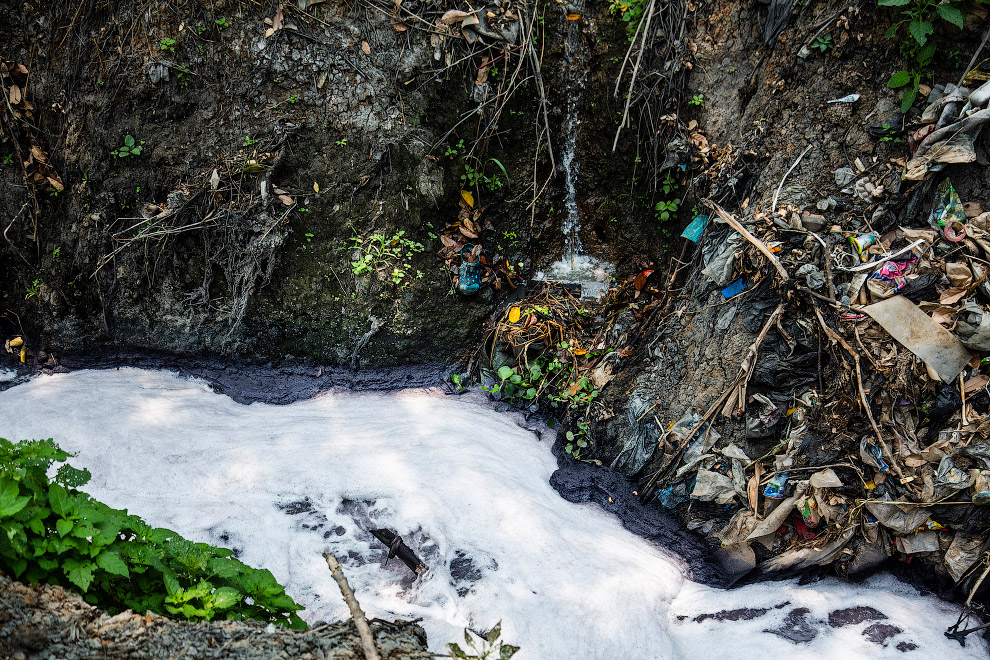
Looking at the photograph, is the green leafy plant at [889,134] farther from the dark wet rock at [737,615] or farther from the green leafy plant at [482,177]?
the dark wet rock at [737,615]

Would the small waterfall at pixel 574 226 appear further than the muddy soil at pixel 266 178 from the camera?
Yes

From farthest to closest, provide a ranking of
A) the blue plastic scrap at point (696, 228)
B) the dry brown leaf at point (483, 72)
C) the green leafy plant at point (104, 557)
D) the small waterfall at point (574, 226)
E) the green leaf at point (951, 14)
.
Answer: the small waterfall at point (574, 226) → the dry brown leaf at point (483, 72) → the blue plastic scrap at point (696, 228) → the green leaf at point (951, 14) → the green leafy plant at point (104, 557)

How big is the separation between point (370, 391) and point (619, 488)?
2005mm

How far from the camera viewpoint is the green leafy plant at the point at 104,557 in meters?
1.64

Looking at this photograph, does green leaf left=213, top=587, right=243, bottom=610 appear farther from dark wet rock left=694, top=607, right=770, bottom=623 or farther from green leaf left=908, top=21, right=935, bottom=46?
green leaf left=908, top=21, right=935, bottom=46

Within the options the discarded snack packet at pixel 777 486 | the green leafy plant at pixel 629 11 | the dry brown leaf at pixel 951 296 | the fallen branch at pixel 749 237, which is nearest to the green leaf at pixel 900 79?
the fallen branch at pixel 749 237

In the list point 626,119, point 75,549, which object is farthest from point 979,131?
point 75,549

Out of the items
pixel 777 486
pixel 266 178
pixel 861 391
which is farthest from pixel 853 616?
pixel 266 178

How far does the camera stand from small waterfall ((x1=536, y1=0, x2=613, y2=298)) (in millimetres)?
4199

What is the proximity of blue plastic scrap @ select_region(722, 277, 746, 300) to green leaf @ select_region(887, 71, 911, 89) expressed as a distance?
1.24 meters

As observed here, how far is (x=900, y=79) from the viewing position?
2873mm

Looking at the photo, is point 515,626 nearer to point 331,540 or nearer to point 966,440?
point 331,540

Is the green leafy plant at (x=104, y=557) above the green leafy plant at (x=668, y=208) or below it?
below

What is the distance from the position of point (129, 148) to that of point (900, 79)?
16.3ft
